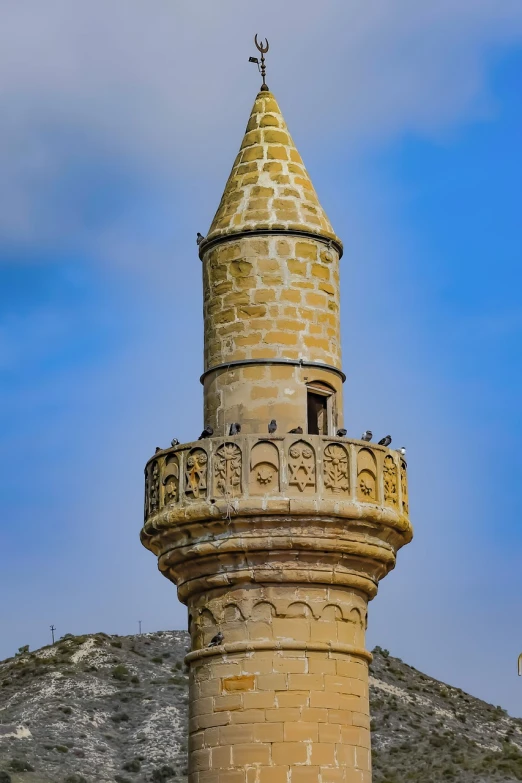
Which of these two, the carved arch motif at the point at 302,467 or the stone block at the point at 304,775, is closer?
the stone block at the point at 304,775

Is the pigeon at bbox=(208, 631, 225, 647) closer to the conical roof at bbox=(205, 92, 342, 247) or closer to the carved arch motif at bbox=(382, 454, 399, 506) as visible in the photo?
the carved arch motif at bbox=(382, 454, 399, 506)

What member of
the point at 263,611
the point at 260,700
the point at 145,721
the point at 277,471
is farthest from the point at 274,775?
the point at 145,721

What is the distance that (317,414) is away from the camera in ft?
45.4

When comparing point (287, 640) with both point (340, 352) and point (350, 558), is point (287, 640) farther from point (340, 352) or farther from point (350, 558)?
point (340, 352)

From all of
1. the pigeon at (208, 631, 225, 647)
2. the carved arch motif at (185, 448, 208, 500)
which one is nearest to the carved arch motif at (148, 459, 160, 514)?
the carved arch motif at (185, 448, 208, 500)

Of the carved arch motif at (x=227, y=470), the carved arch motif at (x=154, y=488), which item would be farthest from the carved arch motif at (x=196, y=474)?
the carved arch motif at (x=154, y=488)

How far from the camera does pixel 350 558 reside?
42.4 ft

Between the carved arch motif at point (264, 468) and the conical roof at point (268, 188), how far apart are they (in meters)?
2.24

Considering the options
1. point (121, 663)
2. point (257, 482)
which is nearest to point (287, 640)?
point (257, 482)

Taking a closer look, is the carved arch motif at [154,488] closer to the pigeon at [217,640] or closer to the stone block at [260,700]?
the pigeon at [217,640]

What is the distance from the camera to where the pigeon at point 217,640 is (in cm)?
1270

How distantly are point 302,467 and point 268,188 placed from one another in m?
2.97

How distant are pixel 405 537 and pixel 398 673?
179ft

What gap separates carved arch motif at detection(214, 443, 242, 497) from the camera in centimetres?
1263
